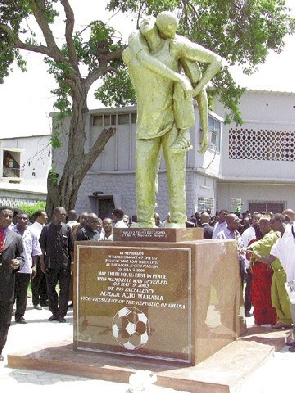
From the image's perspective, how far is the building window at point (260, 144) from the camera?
826 inches

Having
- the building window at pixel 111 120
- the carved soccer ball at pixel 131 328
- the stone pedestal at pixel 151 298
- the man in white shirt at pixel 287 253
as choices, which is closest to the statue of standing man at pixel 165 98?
the stone pedestal at pixel 151 298

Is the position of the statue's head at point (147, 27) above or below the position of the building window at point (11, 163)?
below

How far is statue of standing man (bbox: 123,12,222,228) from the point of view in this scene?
5816 millimetres

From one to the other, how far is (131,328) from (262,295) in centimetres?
291

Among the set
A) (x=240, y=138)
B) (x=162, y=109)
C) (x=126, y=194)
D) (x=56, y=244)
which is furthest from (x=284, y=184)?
(x=162, y=109)

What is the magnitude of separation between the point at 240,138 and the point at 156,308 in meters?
16.4

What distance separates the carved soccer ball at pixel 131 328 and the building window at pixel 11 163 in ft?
98.6

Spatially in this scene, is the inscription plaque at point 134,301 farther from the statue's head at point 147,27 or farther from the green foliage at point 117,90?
the green foliage at point 117,90

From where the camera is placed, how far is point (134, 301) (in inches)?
214

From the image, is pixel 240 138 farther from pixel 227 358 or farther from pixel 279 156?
pixel 227 358

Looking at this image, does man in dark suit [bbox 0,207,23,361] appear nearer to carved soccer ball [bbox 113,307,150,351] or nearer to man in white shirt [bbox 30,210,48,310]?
carved soccer ball [bbox 113,307,150,351]

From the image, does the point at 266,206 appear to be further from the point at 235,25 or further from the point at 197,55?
the point at 197,55

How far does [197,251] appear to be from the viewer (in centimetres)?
525

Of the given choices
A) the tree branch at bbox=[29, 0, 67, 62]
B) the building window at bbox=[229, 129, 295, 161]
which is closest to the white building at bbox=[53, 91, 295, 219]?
the building window at bbox=[229, 129, 295, 161]
